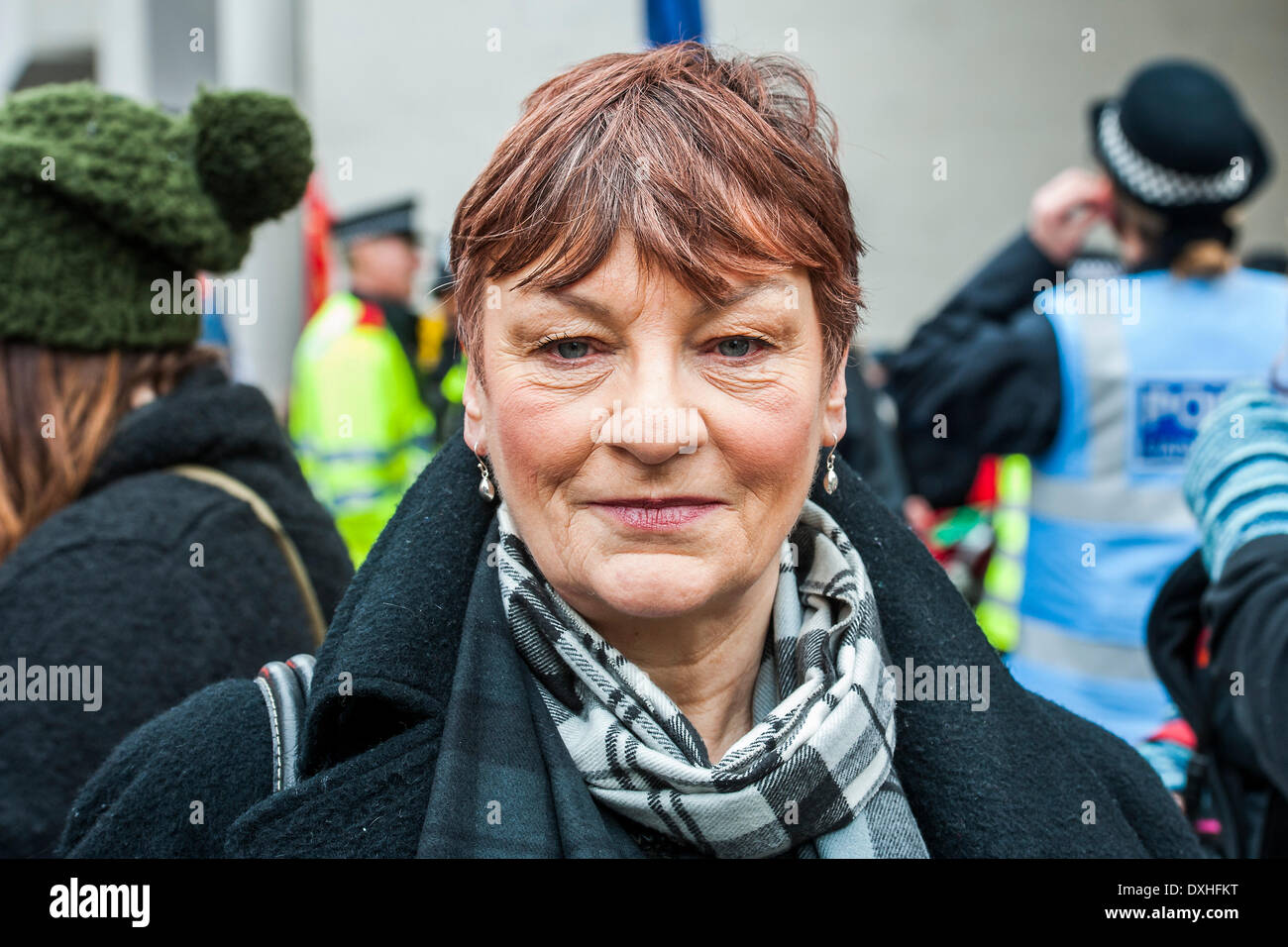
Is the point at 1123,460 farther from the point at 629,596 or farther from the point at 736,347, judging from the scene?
the point at 629,596

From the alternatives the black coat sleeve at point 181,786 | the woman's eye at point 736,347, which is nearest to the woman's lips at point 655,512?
the woman's eye at point 736,347

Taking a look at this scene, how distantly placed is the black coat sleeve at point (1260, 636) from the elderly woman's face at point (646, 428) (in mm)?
759

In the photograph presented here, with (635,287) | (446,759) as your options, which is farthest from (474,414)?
(446,759)

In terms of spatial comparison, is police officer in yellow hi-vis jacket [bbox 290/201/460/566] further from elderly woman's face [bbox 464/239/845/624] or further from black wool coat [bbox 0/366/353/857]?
elderly woman's face [bbox 464/239/845/624]

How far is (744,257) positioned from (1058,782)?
0.81 m

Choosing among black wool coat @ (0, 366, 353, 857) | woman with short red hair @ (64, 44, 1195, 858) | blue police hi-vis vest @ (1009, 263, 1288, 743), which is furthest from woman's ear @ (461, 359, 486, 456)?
blue police hi-vis vest @ (1009, 263, 1288, 743)

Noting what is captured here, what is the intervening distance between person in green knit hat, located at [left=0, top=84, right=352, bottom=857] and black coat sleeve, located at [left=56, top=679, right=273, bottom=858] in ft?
1.37

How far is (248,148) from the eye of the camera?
7.49ft

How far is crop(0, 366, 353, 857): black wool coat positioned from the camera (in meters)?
1.92

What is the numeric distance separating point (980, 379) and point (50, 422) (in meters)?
2.11

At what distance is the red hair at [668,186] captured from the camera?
1.40 meters
